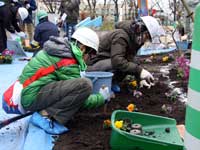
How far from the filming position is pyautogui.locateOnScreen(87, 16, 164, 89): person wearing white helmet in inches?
143

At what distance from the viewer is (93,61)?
429 centimetres

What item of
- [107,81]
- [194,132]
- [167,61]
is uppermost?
[194,132]

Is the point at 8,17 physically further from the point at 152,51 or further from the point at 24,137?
the point at 24,137

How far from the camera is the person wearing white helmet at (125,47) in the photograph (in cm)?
363

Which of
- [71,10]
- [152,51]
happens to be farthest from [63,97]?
[71,10]

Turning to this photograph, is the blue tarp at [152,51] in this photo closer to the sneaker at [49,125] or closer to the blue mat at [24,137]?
the blue mat at [24,137]

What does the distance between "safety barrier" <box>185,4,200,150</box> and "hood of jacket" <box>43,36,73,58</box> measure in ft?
4.91

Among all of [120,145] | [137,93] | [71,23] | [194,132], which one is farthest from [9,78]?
[71,23]

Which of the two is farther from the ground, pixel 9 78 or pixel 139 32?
pixel 139 32

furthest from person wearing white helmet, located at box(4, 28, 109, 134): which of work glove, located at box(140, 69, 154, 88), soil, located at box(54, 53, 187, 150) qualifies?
work glove, located at box(140, 69, 154, 88)

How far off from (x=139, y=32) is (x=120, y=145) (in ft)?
5.22

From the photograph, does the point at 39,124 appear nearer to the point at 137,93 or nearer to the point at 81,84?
the point at 81,84

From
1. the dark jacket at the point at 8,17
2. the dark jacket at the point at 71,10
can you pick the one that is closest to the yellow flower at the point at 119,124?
the dark jacket at the point at 8,17

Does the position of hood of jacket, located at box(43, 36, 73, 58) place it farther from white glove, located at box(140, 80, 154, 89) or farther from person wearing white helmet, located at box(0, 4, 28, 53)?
person wearing white helmet, located at box(0, 4, 28, 53)
